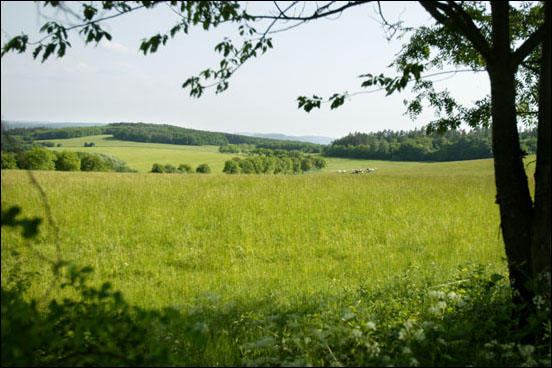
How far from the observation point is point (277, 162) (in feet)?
356

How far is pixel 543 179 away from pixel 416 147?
7841cm

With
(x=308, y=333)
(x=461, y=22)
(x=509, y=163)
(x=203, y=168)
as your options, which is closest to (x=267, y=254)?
(x=308, y=333)

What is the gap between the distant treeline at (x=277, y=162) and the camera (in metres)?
94.3

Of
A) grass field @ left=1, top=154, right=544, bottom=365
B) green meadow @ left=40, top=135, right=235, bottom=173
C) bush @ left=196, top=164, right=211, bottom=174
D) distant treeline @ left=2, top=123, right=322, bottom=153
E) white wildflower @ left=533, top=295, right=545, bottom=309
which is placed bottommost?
grass field @ left=1, top=154, right=544, bottom=365

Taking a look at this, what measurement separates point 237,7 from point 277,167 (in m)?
104

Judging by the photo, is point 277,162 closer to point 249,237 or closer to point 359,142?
point 359,142

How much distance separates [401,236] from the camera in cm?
912

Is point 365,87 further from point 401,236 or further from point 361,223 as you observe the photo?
point 361,223

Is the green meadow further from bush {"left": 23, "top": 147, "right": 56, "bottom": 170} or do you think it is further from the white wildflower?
the white wildflower

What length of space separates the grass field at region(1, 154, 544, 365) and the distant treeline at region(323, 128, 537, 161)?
139 ft

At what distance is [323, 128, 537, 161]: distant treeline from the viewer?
212ft

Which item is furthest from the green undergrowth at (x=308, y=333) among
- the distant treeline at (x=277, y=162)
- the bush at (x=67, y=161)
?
the distant treeline at (x=277, y=162)

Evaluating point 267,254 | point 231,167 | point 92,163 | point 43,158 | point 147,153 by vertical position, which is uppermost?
point 147,153

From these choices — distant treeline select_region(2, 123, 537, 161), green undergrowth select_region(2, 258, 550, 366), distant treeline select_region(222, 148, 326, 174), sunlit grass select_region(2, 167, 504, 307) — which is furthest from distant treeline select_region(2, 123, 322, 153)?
green undergrowth select_region(2, 258, 550, 366)
